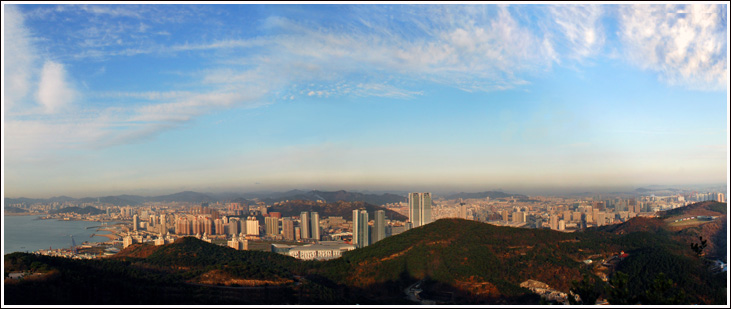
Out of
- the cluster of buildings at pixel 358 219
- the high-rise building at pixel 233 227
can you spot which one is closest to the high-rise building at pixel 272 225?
the cluster of buildings at pixel 358 219

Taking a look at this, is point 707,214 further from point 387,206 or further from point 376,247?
point 387,206

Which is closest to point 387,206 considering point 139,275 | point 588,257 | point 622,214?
point 622,214

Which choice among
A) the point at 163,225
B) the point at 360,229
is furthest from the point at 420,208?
the point at 163,225

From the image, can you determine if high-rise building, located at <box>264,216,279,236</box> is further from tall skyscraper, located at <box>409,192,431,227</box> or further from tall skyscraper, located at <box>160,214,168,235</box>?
tall skyscraper, located at <box>409,192,431,227</box>

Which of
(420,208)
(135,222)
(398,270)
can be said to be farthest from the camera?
(135,222)

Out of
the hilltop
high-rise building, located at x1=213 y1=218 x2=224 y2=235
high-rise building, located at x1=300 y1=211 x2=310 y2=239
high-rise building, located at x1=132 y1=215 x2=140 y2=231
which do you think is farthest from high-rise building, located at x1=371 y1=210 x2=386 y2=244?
high-rise building, located at x1=132 y1=215 x2=140 y2=231

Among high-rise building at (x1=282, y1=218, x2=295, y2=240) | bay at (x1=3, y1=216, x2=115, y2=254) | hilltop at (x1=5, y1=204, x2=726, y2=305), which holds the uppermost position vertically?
hilltop at (x1=5, y1=204, x2=726, y2=305)

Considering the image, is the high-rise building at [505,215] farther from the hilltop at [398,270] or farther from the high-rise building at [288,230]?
the hilltop at [398,270]

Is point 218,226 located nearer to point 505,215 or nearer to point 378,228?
point 378,228
